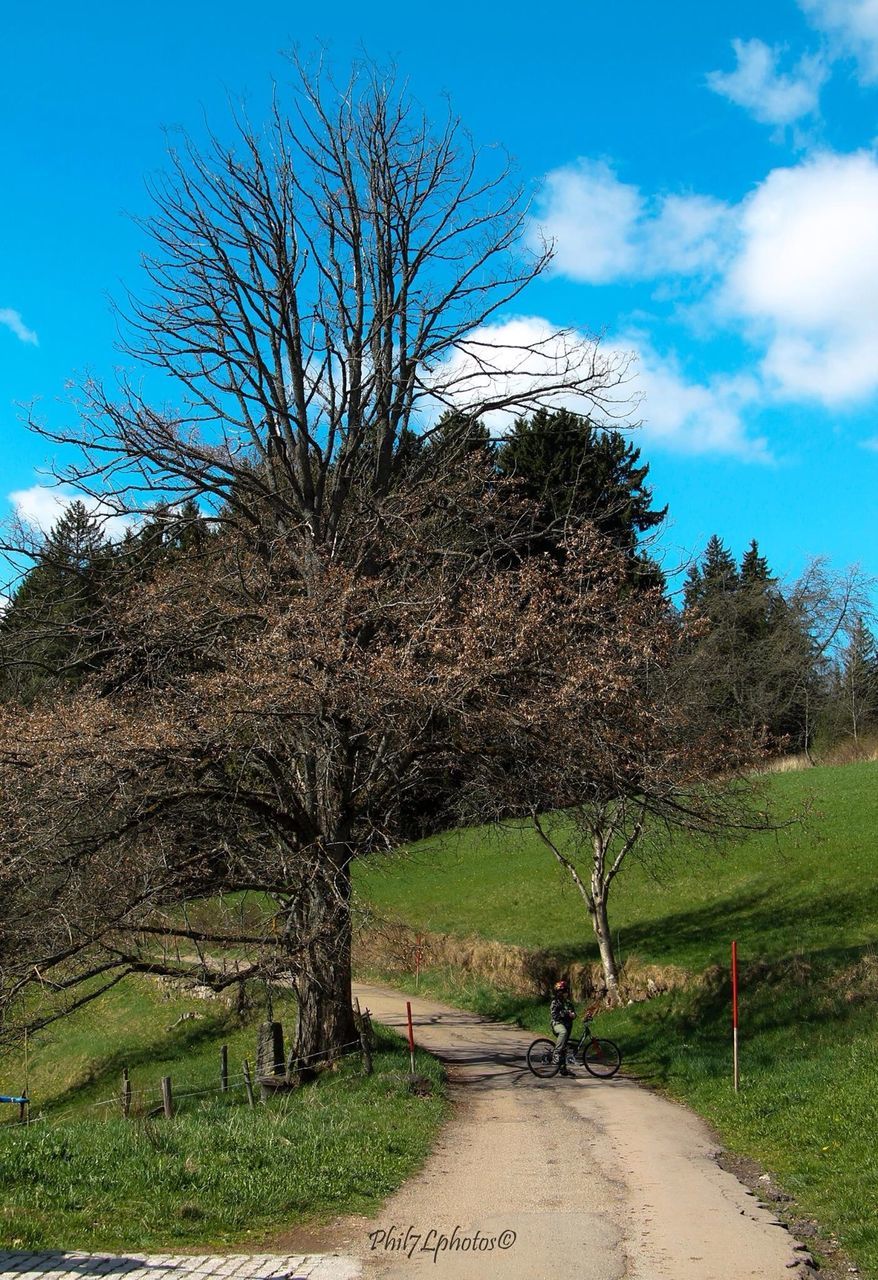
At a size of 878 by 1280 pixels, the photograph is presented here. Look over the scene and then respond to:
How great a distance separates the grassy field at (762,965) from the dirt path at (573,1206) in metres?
0.70

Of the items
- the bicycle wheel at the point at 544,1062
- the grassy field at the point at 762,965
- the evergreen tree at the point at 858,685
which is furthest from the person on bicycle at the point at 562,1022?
the evergreen tree at the point at 858,685

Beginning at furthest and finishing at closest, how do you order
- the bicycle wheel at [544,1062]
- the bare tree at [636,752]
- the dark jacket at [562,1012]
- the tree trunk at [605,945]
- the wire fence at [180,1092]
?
the tree trunk at [605,945] → the bicycle wheel at [544,1062] → the dark jacket at [562,1012] → the wire fence at [180,1092] → the bare tree at [636,752]

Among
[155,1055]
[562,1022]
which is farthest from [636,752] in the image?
Answer: [155,1055]

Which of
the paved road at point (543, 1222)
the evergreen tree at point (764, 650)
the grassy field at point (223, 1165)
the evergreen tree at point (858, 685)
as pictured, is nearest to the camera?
the paved road at point (543, 1222)

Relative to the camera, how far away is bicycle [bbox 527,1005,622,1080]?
16172mm

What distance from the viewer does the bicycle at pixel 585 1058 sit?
16.2 m

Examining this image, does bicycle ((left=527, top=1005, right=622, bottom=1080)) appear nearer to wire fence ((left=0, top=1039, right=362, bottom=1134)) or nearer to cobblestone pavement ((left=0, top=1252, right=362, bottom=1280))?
wire fence ((left=0, top=1039, right=362, bottom=1134))

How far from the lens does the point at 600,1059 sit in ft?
54.3

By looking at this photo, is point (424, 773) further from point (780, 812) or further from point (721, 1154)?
point (780, 812)

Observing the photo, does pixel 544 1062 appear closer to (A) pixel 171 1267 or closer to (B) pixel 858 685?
(A) pixel 171 1267

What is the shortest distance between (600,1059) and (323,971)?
474 centimetres

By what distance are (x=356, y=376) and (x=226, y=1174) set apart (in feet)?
43.0

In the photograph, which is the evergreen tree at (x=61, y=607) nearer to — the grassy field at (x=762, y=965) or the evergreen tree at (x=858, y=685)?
the grassy field at (x=762, y=965)

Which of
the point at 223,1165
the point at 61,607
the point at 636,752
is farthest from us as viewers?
the point at 61,607
